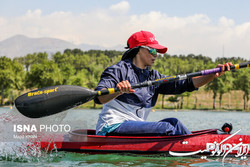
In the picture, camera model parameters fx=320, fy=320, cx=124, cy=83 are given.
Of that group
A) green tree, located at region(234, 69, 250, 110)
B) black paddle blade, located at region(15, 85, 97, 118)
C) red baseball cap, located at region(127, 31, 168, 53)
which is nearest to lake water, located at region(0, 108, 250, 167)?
black paddle blade, located at region(15, 85, 97, 118)

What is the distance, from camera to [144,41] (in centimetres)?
617

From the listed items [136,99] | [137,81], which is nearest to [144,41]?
[137,81]

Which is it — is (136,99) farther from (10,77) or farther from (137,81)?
(10,77)

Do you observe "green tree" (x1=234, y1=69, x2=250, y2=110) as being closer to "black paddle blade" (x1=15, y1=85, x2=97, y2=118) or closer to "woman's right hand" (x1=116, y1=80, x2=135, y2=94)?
"black paddle blade" (x1=15, y1=85, x2=97, y2=118)

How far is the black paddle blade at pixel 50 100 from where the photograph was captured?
602 centimetres

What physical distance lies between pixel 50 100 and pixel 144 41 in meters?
2.12

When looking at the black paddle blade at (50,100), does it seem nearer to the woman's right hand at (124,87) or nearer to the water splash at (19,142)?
the water splash at (19,142)

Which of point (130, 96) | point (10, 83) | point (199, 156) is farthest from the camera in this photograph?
point (10, 83)

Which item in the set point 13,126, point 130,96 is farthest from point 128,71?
point 13,126

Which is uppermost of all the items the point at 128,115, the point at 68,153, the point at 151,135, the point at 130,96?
the point at 130,96

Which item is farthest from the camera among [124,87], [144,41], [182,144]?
[182,144]

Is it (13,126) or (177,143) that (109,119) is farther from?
(13,126)

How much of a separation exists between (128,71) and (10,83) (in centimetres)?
7180

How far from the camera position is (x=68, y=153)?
6.67m
